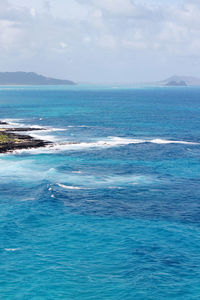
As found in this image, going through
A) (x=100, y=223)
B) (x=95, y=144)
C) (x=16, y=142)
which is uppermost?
(x=16, y=142)

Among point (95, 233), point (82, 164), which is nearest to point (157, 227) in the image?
point (95, 233)

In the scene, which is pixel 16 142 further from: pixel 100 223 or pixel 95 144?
pixel 100 223

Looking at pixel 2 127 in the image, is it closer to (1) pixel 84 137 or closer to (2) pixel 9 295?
(1) pixel 84 137

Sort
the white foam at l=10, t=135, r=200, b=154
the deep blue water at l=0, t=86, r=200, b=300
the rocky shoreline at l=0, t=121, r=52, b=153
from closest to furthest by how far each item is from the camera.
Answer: the deep blue water at l=0, t=86, r=200, b=300
the white foam at l=10, t=135, r=200, b=154
the rocky shoreline at l=0, t=121, r=52, b=153

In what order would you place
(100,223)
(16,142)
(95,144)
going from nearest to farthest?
1. (100,223)
2. (16,142)
3. (95,144)

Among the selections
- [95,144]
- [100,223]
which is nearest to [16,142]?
[95,144]

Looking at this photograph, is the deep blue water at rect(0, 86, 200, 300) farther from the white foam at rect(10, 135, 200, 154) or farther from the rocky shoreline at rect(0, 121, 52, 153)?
the rocky shoreline at rect(0, 121, 52, 153)

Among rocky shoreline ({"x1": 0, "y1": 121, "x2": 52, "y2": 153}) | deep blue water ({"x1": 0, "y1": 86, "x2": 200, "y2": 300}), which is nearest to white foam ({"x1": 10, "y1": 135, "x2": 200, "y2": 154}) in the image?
deep blue water ({"x1": 0, "y1": 86, "x2": 200, "y2": 300})

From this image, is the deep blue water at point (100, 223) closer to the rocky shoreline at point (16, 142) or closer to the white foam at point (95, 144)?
the white foam at point (95, 144)
